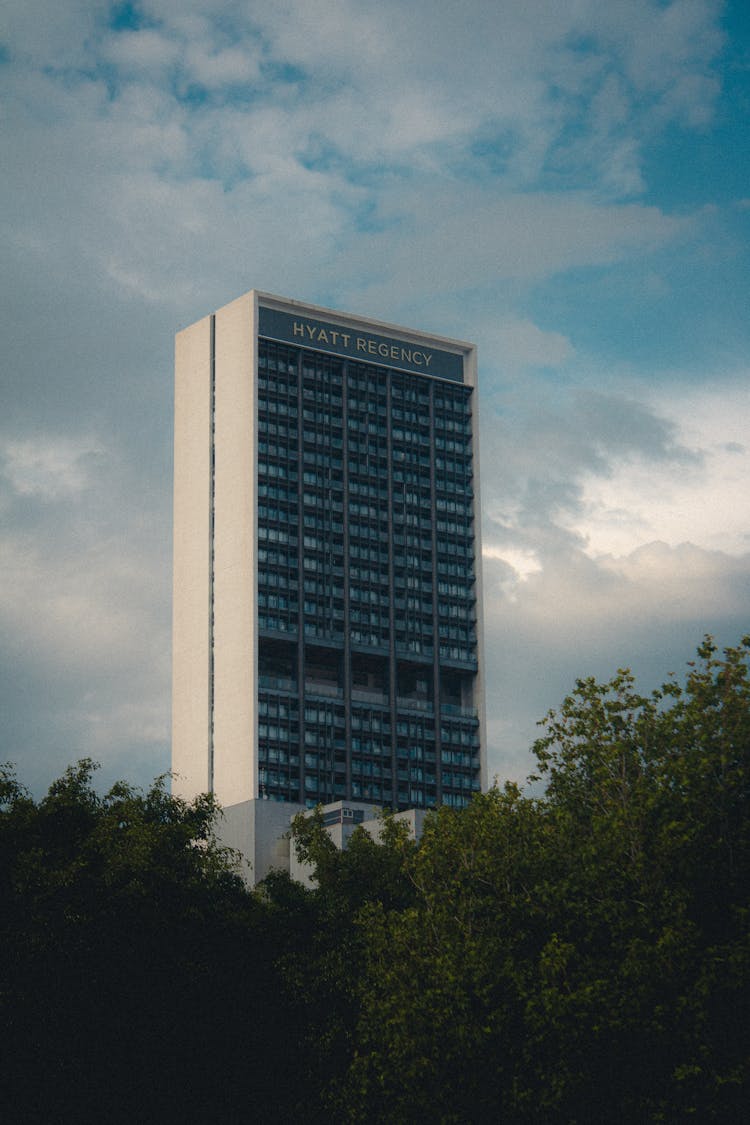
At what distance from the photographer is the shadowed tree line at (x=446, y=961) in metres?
50.4

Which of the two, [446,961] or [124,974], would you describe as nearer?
[446,961]

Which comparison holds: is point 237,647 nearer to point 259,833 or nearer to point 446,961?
point 259,833

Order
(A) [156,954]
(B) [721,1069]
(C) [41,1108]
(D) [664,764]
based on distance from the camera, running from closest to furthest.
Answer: (B) [721,1069], (D) [664,764], (C) [41,1108], (A) [156,954]

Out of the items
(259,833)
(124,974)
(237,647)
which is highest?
(237,647)

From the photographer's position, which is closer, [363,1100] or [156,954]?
[363,1100]

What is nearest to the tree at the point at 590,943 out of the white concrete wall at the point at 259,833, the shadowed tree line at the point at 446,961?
the shadowed tree line at the point at 446,961

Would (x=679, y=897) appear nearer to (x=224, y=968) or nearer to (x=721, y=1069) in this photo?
(x=721, y=1069)

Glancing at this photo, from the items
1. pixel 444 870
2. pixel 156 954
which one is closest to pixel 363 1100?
pixel 444 870

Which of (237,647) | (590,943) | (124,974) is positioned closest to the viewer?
(590,943)

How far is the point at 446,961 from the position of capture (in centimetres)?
5356

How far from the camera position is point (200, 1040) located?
6881 centimetres

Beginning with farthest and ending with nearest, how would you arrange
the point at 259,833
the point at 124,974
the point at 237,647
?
the point at 237,647
the point at 259,833
the point at 124,974

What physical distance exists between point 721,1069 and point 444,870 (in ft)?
41.2

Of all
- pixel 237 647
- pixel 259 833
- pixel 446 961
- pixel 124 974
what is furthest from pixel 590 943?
pixel 237 647
